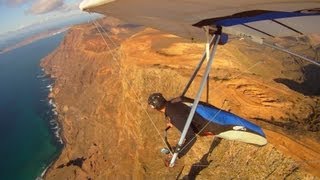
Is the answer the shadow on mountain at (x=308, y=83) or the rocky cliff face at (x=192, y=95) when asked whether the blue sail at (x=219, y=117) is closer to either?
the rocky cliff face at (x=192, y=95)

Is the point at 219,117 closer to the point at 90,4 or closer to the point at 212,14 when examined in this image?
the point at 212,14

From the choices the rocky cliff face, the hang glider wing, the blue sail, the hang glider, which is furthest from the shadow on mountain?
the hang glider wing

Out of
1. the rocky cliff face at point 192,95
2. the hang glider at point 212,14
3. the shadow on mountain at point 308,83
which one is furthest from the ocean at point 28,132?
the hang glider at point 212,14

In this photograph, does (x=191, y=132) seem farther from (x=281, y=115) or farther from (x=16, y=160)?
(x=16, y=160)

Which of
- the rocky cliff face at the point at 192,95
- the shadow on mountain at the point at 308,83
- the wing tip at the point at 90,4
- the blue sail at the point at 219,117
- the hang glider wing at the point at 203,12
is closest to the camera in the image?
the hang glider wing at the point at 203,12

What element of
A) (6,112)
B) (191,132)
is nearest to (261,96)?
(191,132)

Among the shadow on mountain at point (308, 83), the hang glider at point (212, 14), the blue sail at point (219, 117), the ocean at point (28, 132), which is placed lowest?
the ocean at point (28, 132)

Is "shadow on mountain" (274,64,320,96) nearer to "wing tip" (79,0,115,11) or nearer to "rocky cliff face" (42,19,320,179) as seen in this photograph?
"rocky cliff face" (42,19,320,179)
